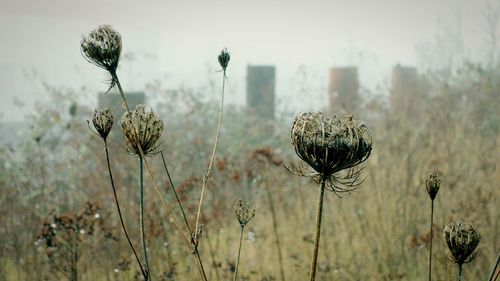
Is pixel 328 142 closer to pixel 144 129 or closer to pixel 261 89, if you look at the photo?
pixel 144 129

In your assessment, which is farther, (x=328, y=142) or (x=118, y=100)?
(x=118, y=100)

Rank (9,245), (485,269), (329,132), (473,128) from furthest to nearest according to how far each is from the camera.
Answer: (473,128) < (9,245) < (485,269) < (329,132)

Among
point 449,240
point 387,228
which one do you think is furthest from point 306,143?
point 387,228

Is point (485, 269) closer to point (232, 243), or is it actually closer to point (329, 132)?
point (232, 243)

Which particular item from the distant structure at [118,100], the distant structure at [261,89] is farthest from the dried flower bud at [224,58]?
the distant structure at [261,89]

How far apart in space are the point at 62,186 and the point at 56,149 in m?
0.91

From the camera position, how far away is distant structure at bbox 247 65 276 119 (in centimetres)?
859

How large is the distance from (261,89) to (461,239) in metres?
7.48

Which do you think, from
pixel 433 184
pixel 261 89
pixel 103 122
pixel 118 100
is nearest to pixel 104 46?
pixel 103 122

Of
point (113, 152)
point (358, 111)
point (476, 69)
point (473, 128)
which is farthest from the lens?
point (476, 69)

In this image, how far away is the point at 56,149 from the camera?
227 inches

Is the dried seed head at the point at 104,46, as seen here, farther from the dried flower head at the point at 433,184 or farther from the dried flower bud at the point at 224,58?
the dried flower head at the point at 433,184

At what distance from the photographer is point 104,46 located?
1526mm

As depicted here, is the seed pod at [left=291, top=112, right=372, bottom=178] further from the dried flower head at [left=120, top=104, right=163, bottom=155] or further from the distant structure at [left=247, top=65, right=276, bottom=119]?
the distant structure at [left=247, top=65, right=276, bottom=119]
